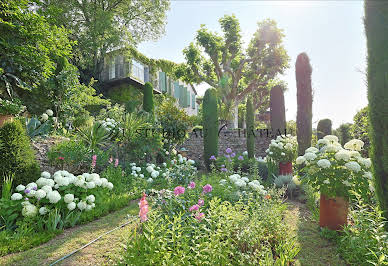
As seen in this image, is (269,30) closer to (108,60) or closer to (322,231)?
(108,60)

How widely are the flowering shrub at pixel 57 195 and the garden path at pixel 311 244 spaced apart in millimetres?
2981

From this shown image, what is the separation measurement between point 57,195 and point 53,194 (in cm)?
5

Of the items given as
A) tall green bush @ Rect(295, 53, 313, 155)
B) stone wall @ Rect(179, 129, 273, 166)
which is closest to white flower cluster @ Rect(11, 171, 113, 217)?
tall green bush @ Rect(295, 53, 313, 155)

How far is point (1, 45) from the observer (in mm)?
7578

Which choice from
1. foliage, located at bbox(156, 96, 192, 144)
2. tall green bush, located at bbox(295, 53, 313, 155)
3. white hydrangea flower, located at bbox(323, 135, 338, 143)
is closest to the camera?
white hydrangea flower, located at bbox(323, 135, 338, 143)

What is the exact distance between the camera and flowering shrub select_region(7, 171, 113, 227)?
301cm

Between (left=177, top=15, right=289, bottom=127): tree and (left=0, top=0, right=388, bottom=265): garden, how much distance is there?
Answer: 3.59m

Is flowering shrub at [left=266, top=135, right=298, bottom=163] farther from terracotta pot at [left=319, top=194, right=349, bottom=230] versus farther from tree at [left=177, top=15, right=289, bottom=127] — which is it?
tree at [left=177, top=15, right=289, bottom=127]

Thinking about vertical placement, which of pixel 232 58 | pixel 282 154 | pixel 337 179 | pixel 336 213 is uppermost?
pixel 232 58

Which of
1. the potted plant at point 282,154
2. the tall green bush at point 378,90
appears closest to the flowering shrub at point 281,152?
the potted plant at point 282,154

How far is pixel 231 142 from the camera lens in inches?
435

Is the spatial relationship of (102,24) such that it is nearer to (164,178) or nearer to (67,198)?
(164,178)

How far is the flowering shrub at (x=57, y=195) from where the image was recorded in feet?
9.87

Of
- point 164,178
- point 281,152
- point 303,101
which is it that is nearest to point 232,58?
point 303,101
